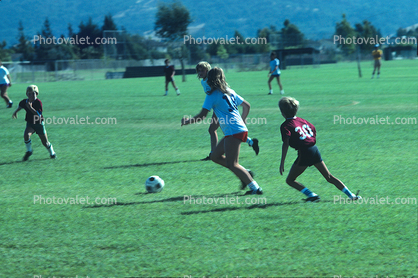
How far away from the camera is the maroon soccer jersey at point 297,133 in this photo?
6.11m

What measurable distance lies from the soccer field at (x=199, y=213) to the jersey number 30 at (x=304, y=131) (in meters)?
0.90

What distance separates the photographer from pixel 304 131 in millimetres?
6164

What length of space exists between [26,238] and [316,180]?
433 centimetres

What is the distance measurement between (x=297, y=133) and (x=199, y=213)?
5.03 feet

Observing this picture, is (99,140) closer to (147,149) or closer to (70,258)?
(147,149)

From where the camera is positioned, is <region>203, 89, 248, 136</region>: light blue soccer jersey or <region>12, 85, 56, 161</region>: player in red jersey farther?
<region>12, 85, 56, 161</region>: player in red jersey

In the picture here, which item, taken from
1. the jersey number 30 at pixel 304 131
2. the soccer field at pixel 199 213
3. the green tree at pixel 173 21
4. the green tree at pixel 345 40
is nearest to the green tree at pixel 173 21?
the green tree at pixel 173 21

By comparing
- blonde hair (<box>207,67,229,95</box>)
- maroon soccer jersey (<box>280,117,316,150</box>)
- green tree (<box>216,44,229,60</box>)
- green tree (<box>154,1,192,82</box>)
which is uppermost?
green tree (<box>154,1,192,82</box>)

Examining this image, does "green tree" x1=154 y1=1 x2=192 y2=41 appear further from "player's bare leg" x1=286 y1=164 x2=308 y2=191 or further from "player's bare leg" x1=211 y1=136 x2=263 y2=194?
"player's bare leg" x1=286 y1=164 x2=308 y2=191

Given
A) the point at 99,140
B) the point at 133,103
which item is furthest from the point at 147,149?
the point at 133,103

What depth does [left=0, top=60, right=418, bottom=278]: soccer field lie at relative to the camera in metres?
4.71

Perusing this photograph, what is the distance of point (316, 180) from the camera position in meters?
7.89

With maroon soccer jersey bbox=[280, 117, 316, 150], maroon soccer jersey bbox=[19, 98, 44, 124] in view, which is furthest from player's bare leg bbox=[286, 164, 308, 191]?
maroon soccer jersey bbox=[19, 98, 44, 124]

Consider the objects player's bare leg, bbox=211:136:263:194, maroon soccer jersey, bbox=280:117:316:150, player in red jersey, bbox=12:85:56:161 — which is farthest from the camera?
player in red jersey, bbox=12:85:56:161
